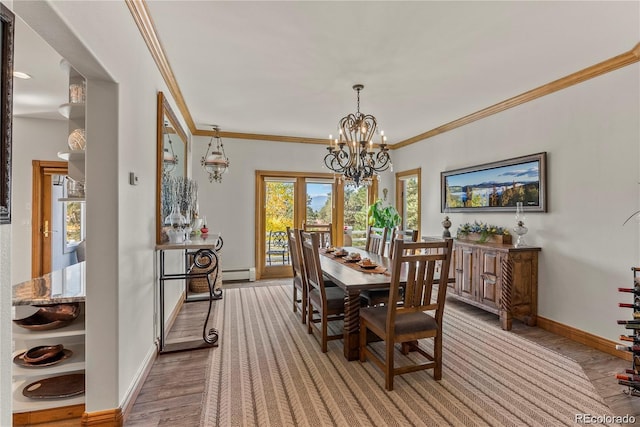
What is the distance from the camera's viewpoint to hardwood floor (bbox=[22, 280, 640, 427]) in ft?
6.33

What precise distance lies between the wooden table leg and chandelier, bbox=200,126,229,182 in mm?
3158

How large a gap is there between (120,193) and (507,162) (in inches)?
162

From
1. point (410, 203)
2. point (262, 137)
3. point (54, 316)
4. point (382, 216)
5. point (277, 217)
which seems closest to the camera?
point (54, 316)

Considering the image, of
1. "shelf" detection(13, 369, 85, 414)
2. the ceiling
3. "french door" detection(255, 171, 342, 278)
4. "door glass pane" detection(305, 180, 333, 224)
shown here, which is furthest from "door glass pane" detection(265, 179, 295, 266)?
"shelf" detection(13, 369, 85, 414)

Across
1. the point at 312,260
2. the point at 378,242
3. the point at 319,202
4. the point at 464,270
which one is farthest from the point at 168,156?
the point at 464,270

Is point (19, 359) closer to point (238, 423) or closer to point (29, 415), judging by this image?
point (29, 415)

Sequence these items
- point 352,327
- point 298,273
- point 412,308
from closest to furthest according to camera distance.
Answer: point 412,308 → point 352,327 → point 298,273

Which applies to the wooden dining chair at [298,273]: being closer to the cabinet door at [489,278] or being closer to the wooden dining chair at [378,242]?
the wooden dining chair at [378,242]

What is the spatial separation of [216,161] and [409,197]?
375 centimetres

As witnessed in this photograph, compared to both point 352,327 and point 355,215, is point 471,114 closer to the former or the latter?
point 355,215

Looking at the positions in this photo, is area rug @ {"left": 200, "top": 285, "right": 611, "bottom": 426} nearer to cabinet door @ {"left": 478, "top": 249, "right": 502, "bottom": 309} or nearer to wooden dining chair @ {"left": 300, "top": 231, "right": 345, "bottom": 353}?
wooden dining chair @ {"left": 300, "top": 231, "right": 345, "bottom": 353}

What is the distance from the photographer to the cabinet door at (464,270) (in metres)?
3.86

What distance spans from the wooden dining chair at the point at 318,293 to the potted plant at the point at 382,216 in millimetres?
3052

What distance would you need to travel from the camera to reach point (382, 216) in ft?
19.7
